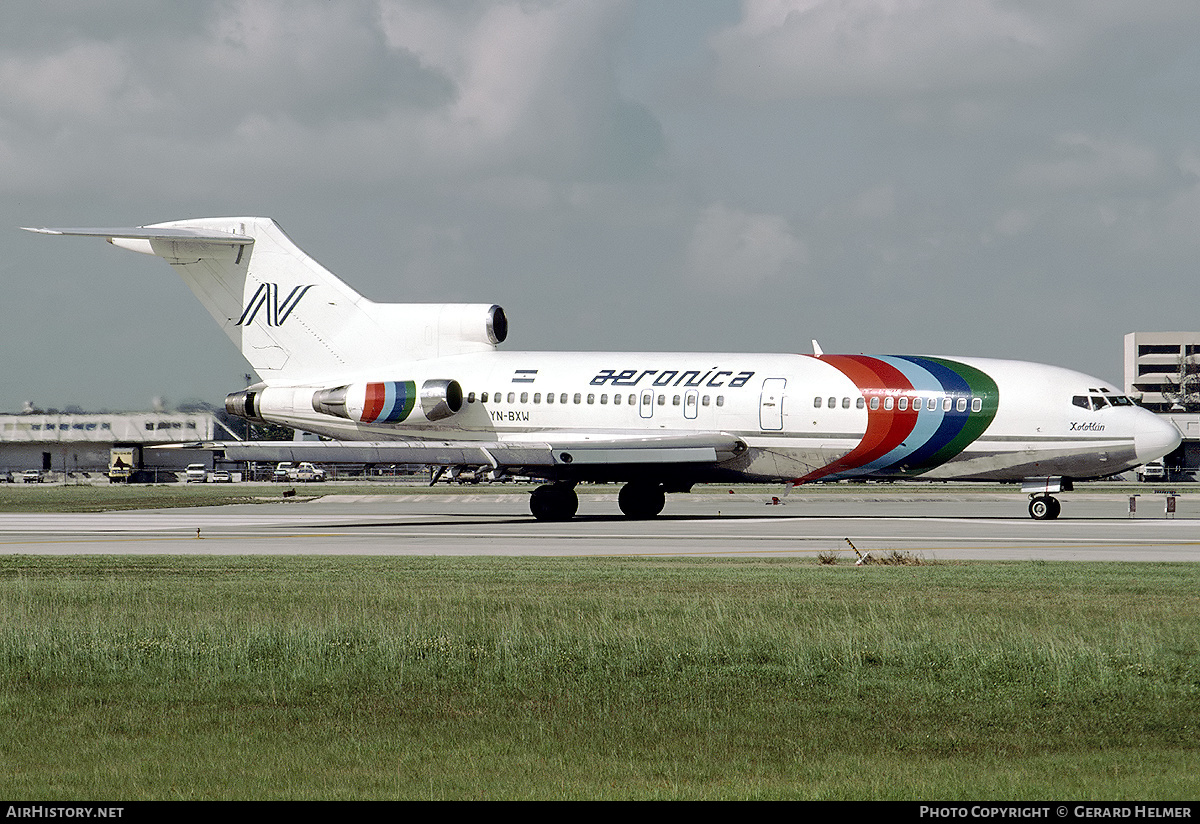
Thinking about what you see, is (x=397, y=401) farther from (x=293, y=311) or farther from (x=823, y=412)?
(x=823, y=412)

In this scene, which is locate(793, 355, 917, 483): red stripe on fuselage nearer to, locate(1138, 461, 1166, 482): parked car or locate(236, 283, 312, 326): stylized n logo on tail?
locate(236, 283, 312, 326): stylized n logo on tail

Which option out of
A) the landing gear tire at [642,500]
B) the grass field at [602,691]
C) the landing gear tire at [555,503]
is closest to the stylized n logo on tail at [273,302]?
the landing gear tire at [555,503]

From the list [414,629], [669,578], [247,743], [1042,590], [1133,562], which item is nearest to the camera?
[247,743]

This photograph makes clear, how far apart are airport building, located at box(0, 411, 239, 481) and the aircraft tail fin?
48.4 feet

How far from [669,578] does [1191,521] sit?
890 inches

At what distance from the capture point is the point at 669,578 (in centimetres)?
1947

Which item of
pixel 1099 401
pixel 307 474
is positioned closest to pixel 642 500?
pixel 1099 401

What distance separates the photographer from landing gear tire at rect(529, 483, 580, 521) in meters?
38.0

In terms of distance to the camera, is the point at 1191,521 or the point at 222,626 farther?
the point at 1191,521

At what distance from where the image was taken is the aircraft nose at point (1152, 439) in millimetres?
34812

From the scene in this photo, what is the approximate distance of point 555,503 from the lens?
38000 millimetres

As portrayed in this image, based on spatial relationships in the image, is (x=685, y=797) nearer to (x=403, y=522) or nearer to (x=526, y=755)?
(x=526, y=755)

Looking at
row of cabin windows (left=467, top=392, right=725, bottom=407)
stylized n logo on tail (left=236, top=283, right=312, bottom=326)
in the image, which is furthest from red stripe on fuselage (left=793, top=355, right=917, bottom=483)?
stylized n logo on tail (left=236, top=283, right=312, bottom=326)
